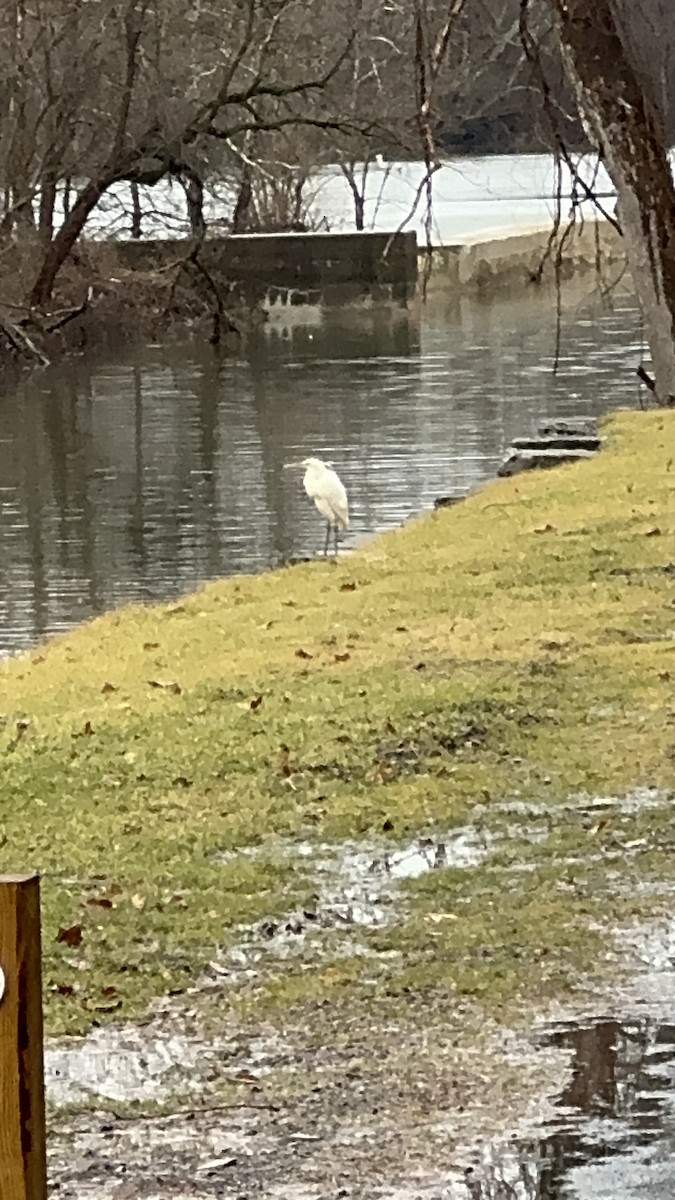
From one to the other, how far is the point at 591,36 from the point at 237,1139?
1235 cm

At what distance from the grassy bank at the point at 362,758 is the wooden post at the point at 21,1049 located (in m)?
2.64

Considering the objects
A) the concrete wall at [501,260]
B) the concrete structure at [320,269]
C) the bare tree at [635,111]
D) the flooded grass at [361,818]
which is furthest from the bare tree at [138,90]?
the flooded grass at [361,818]

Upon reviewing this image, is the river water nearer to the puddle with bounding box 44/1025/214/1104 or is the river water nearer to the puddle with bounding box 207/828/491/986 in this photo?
the puddle with bounding box 207/828/491/986

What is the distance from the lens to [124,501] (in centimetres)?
1906

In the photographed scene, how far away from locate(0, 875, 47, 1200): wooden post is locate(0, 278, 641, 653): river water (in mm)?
10147

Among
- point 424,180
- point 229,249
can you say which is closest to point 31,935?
point 424,180

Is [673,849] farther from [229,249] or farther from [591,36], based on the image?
[229,249]

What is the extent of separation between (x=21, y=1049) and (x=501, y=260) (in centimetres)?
4469

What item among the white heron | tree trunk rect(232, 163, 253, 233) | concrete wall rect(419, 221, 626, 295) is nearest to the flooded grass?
the white heron

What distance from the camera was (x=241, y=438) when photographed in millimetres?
22359

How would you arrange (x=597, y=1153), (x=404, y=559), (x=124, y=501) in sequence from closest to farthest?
1. (x=597, y=1153)
2. (x=404, y=559)
3. (x=124, y=501)

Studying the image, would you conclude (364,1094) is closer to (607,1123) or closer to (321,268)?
(607,1123)

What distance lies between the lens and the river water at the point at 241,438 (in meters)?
15.9

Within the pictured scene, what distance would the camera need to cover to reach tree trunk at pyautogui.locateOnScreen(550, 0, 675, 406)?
1562cm
